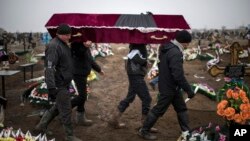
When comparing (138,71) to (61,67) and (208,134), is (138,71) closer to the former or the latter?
(61,67)

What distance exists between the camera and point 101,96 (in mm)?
10453

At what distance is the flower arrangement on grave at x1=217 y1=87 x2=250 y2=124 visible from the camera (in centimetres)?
521

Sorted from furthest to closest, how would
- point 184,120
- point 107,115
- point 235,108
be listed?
point 107,115, point 184,120, point 235,108

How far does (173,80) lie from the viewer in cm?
584

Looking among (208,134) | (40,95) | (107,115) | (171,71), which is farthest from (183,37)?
(40,95)

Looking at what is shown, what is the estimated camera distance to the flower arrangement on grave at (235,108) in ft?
17.1

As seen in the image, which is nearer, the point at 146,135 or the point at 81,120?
the point at 146,135

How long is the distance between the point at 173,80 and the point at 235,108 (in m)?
1.20

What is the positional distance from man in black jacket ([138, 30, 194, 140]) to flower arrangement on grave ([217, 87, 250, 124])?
61 centimetres

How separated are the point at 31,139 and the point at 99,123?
2.47 meters

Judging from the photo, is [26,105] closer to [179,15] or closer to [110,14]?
[110,14]

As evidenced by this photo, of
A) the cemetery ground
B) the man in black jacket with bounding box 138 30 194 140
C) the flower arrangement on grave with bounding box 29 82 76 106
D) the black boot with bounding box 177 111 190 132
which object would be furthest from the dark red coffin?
the flower arrangement on grave with bounding box 29 82 76 106

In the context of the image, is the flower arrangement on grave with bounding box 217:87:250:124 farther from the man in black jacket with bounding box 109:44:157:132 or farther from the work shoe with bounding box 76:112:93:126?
the work shoe with bounding box 76:112:93:126

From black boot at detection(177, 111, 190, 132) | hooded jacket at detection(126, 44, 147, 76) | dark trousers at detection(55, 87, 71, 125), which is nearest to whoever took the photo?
dark trousers at detection(55, 87, 71, 125)
